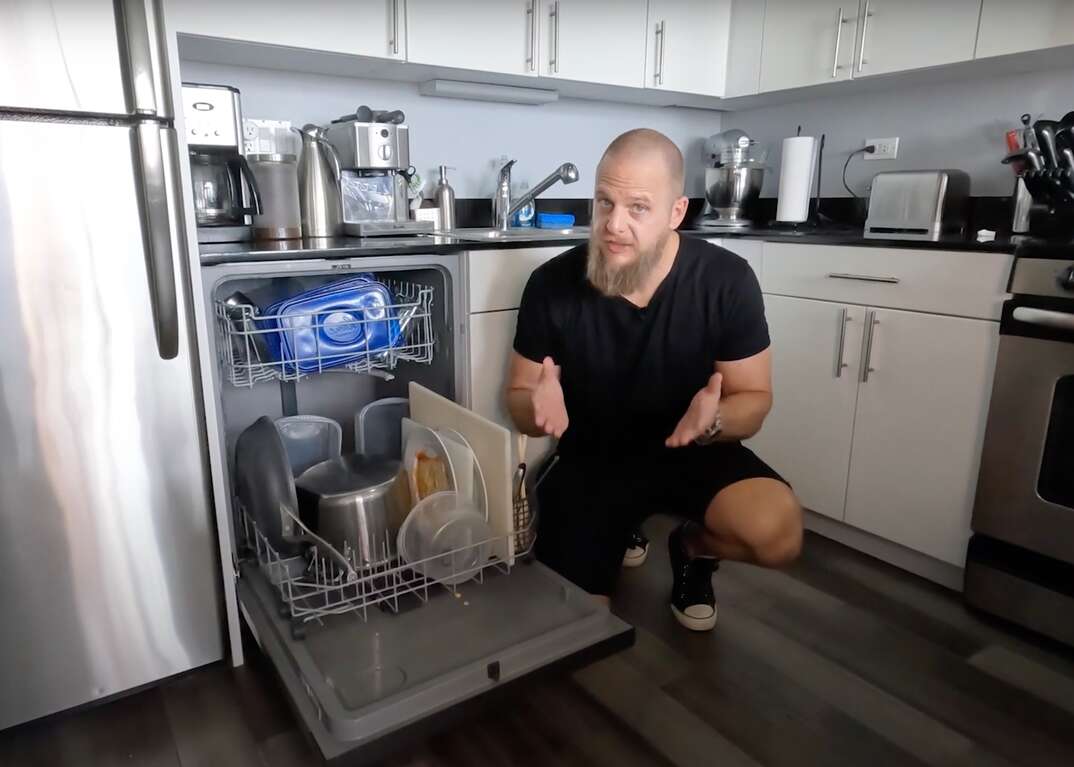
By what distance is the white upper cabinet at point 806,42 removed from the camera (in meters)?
2.42

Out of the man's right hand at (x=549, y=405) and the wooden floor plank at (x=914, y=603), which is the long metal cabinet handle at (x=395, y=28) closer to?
the man's right hand at (x=549, y=405)

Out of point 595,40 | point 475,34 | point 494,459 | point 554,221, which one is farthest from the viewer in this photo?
point 554,221

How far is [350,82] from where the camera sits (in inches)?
91.9

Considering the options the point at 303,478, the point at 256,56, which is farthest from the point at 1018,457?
the point at 256,56

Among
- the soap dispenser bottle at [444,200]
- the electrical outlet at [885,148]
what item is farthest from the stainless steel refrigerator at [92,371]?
the electrical outlet at [885,148]

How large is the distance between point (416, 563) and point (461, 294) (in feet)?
2.30

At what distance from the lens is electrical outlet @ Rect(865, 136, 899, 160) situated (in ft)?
8.57

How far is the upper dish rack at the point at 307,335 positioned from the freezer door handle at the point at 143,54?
1.49 feet

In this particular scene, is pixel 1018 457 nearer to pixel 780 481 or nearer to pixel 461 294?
pixel 780 481

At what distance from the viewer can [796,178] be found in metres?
2.64

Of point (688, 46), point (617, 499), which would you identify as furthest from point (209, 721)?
point (688, 46)

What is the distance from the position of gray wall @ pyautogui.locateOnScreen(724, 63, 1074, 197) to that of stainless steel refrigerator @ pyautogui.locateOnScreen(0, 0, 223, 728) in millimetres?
2348

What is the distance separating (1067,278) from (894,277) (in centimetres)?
41

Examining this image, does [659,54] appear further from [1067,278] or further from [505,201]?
[1067,278]
